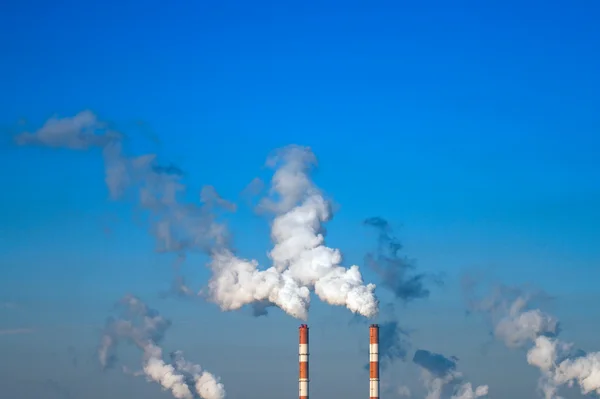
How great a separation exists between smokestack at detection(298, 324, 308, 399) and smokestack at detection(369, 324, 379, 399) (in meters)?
5.31

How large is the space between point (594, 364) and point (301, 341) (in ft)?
86.6

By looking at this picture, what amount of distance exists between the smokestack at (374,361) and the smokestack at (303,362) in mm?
5309

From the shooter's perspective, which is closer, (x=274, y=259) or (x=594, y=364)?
(x=274, y=259)

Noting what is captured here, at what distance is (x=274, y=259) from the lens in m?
111

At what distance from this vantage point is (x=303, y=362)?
113438mm

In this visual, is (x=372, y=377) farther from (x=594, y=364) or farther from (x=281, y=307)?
(x=594, y=364)

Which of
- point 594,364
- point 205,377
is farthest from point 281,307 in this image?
point 594,364

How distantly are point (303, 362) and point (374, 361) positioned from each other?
5867 mm

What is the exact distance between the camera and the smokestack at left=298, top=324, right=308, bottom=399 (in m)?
113

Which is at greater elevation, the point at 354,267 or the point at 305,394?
the point at 354,267

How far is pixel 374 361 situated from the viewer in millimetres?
113562

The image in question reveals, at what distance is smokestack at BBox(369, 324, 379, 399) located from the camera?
11269 centimetres

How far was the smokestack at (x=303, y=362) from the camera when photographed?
11269 cm

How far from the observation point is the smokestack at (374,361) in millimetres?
112688
